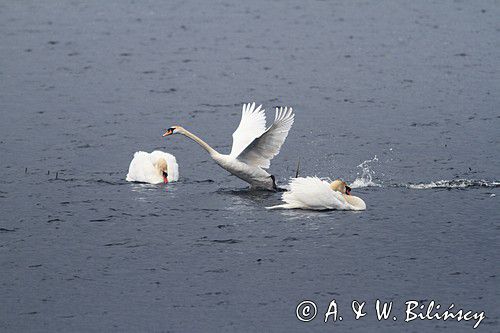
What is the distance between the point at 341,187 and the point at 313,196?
69 cm

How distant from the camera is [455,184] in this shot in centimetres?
1978

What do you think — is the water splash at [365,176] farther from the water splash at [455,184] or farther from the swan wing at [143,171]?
the swan wing at [143,171]

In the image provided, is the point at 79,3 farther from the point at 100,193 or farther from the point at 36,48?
the point at 100,193

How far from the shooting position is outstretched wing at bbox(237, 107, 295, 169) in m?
19.8

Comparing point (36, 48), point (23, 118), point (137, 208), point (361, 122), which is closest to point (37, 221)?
point (137, 208)

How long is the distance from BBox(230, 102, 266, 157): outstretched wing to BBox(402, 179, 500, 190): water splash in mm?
3421

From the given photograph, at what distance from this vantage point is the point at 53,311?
560 inches

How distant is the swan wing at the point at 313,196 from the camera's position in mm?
18328

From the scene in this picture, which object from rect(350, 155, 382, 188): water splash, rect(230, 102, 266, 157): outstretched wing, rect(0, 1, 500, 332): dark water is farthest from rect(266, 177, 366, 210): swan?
rect(230, 102, 266, 157): outstretched wing

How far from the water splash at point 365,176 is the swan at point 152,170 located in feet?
11.3

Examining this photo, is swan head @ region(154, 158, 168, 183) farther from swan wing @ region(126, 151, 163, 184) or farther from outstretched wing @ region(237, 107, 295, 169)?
outstretched wing @ region(237, 107, 295, 169)

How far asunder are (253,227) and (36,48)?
17.1 m

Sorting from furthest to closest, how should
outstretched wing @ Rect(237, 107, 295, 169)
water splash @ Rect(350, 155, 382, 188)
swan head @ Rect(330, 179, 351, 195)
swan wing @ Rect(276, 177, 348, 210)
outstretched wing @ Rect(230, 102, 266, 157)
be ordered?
outstretched wing @ Rect(230, 102, 266, 157) < water splash @ Rect(350, 155, 382, 188) < outstretched wing @ Rect(237, 107, 295, 169) < swan head @ Rect(330, 179, 351, 195) < swan wing @ Rect(276, 177, 348, 210)

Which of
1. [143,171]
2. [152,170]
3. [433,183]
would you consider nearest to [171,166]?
[152,170]
